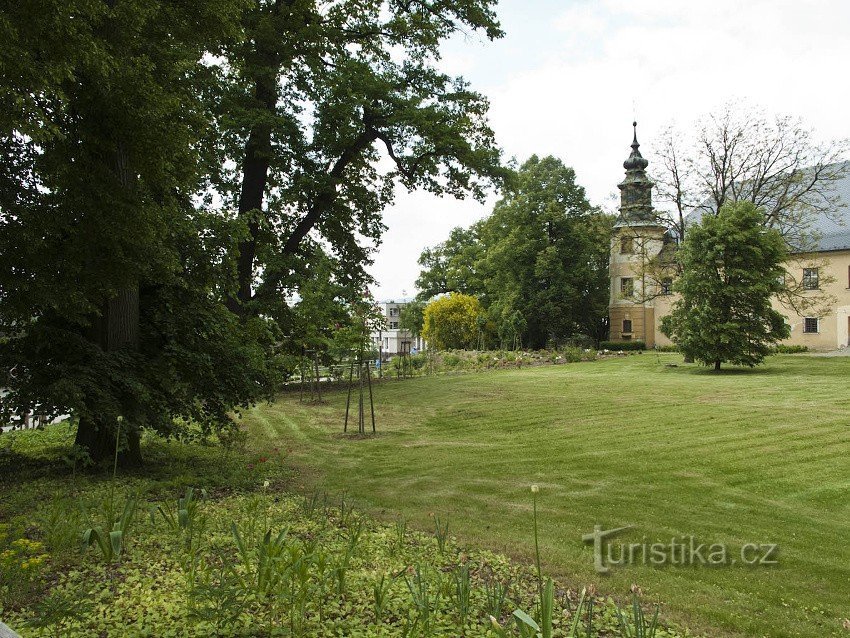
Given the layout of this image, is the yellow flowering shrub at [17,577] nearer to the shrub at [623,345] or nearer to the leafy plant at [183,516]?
the leafy plant at [183,516]

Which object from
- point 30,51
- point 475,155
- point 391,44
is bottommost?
point 30,51

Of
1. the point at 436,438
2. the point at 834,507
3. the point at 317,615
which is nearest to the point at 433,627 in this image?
the point at 317,615

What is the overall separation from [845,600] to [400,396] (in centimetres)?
1353

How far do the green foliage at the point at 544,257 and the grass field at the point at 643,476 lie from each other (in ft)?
70.2

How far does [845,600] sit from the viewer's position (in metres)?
3.61

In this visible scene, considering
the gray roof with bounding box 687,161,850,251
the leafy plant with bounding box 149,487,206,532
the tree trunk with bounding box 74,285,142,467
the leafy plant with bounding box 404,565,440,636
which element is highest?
the gray roof with bounding box 687,161,850,251

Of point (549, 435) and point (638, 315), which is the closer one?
point (549, 435)

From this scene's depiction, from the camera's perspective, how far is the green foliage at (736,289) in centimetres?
1942

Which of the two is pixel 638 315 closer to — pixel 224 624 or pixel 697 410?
pixel 697 410

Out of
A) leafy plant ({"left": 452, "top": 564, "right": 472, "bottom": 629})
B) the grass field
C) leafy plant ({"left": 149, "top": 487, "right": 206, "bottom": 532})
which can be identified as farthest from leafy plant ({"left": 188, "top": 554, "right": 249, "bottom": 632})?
the grass field

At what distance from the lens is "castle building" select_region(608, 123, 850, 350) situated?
27797mm

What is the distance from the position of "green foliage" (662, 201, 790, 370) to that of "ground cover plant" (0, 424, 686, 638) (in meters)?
17.4

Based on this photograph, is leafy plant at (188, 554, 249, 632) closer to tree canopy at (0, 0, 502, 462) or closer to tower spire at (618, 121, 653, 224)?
tree canopy at (0, 0, 502, 462)

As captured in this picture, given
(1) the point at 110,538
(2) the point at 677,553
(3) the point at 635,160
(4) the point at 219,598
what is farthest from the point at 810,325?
(1) the point at 110,538
